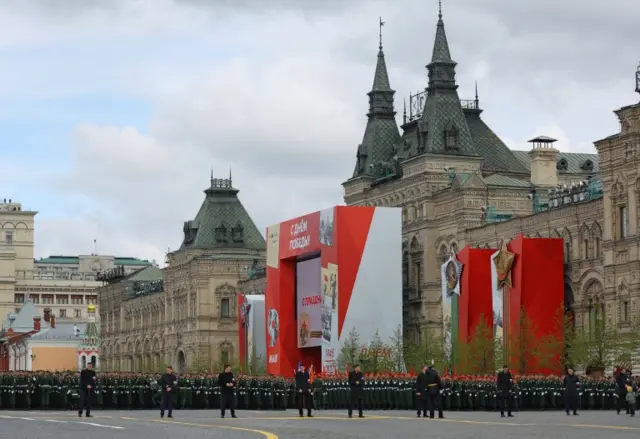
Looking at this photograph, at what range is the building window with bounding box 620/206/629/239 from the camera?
69812mm

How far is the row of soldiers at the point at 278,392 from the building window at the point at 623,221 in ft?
50.8

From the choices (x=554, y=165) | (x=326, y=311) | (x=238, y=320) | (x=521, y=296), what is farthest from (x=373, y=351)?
(x=238, y=320)

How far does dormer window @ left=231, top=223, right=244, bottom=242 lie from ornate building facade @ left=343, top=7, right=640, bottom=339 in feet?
73.0

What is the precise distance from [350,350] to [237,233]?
4272 centimetres

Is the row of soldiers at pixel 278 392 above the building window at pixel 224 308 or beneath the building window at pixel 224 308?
beneath

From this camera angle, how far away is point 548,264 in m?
77.7

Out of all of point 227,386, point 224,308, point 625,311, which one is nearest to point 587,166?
point 224,308

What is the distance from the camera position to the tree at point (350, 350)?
87.1 m

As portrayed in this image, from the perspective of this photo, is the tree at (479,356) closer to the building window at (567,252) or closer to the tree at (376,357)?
the building window at (567,252)

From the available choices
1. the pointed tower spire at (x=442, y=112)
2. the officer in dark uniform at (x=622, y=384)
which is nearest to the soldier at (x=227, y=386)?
the officer in dark uniform at (x=622, y=384)

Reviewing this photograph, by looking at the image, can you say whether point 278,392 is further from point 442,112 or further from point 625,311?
point 442,112

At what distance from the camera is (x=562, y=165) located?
340 ft

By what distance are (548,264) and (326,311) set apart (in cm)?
1782

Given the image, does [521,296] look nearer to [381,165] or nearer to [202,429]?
[381,165]
